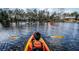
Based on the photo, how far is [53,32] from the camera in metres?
1.91

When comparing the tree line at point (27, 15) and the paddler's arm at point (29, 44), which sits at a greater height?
the tree line at point (27, 15)

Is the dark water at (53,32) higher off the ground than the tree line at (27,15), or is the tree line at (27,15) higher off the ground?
the tree line at (27,15)

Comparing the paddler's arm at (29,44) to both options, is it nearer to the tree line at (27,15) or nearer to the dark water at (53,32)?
the dark water at (53,32)

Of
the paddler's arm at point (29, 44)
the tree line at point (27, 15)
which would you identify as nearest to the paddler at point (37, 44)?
the paddler's arm at point (29, 44)

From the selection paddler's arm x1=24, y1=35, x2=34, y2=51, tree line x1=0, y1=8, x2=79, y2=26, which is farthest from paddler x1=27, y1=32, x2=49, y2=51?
tree line x1=0, y1=8, x2=79, y2=26

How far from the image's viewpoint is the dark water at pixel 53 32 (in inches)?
74.8

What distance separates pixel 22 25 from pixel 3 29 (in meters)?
0.24

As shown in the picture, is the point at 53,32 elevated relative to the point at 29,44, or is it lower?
elevated

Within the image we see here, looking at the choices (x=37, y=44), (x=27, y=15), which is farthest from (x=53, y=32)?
(x=27, y=15)

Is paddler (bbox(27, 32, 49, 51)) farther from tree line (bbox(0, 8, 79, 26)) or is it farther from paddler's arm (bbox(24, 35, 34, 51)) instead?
tree line (bbox(0, 8, 79, 26))

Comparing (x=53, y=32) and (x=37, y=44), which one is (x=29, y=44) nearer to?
(x=37, y=44)

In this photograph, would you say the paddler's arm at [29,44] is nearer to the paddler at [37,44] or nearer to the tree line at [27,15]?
the paddler at [37,44]
